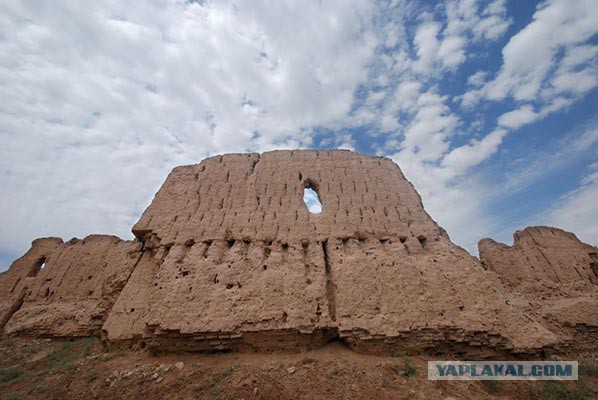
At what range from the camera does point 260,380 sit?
16.8ft

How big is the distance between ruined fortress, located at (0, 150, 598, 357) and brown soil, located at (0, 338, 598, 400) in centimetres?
34

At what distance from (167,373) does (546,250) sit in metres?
14.8

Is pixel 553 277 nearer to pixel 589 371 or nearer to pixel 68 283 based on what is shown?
pixel 589 371

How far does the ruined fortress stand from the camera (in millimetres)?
6074

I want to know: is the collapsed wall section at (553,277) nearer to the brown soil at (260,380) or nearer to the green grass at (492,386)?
the brown soil at (260,380)

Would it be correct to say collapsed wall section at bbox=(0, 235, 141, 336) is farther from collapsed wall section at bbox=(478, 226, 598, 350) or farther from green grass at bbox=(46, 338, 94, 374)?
collapsed wall section at bbox=(478, 226, 598, 350)

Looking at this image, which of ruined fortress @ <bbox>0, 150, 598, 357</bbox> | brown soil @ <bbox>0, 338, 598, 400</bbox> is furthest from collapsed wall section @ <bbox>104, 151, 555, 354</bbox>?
brown soil @ <bbox>0, 338, 598, 400</bbox>

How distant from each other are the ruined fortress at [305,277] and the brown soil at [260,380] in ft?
1.13

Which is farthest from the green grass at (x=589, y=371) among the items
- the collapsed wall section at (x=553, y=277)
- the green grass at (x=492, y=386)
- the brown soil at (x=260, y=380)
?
the green grass at (x=492, y=386)

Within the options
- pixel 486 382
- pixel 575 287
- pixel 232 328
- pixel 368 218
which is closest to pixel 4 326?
pixel 232 328

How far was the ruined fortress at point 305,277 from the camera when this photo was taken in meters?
6.07

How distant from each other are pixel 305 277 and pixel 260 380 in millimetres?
2586

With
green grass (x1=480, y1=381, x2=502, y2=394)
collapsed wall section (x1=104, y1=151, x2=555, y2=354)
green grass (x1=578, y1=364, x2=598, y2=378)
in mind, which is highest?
collapsed wall section (x1=104, y1=151, x2=555, y2=354)

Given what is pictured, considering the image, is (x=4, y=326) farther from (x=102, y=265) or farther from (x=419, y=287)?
(x=419, y=287)
